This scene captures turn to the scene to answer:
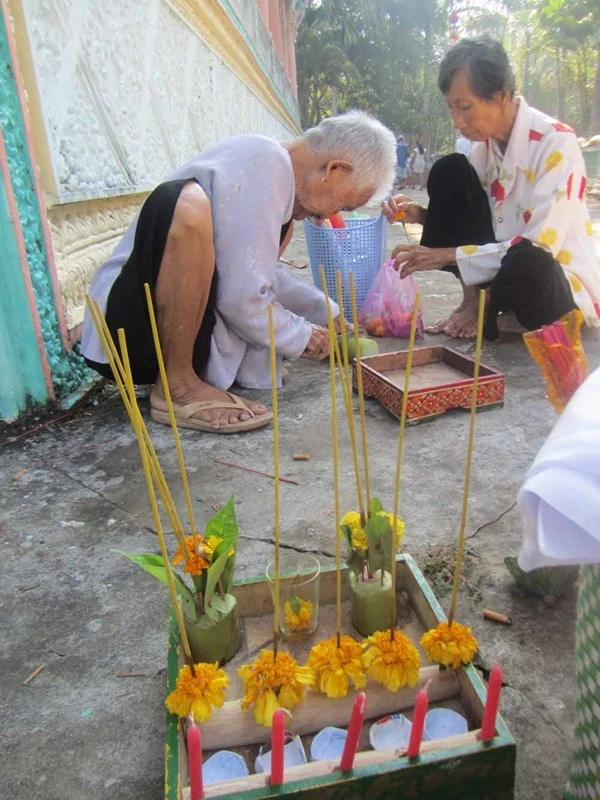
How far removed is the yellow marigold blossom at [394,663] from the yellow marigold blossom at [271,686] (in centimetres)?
9

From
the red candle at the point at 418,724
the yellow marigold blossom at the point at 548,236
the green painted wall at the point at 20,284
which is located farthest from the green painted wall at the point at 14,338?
the yellow marigold blossom at the point at 548,236

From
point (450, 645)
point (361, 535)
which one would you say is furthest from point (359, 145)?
point (450, 645)

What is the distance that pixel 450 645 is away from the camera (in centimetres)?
87

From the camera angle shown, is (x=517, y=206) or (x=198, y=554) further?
(x=517, y=206)

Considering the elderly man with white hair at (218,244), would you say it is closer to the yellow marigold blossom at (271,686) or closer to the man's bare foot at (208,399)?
the man's bare foot at (208,399)

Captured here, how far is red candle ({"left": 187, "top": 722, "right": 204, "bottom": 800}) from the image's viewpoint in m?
0.66

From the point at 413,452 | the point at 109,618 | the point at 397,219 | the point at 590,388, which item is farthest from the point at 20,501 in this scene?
the point at 397,219

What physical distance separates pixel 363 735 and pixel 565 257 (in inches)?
88.9

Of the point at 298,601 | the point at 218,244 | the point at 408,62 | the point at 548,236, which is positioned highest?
the point at 408,62

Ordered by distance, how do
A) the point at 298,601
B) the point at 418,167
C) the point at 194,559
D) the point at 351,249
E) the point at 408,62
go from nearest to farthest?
1. the point at 194,559
2. the point at 298,601
3. the point at 351,249
4. the point at 418,167
5. the point at 408,62

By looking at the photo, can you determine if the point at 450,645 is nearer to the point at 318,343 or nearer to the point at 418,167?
the point at 318,343

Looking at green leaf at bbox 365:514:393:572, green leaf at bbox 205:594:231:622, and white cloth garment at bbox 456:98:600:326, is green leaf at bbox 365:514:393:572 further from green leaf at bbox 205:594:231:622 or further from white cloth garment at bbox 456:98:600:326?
white cloth garment at bbox 456:98:600:326

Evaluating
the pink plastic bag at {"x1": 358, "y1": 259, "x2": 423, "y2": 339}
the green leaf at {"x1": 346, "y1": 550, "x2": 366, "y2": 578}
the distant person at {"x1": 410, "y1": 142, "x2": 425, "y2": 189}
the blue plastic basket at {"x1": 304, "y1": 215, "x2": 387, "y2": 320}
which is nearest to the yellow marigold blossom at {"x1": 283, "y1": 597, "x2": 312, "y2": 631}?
the green leaf at {"x1": 346, "y1": 550, "x2": 366, "y2": 578}

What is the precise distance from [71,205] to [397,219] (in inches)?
58.0
